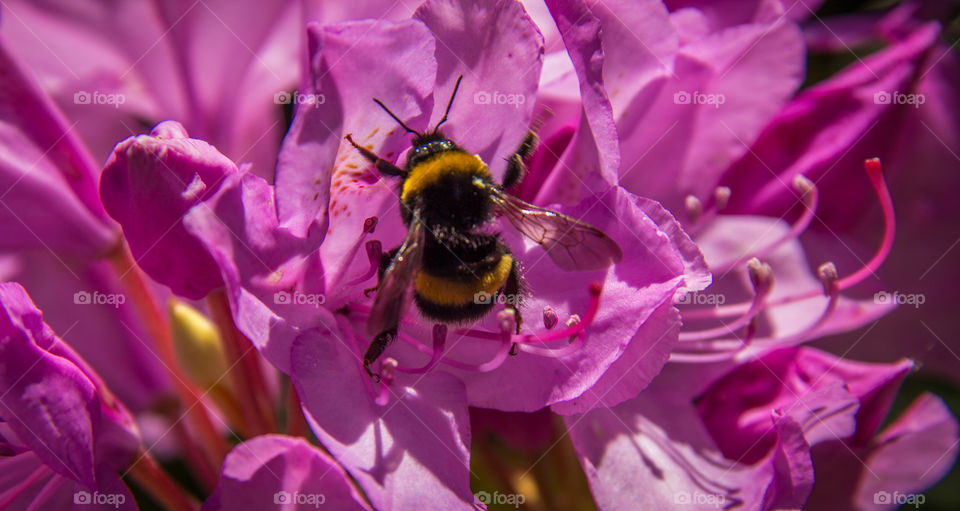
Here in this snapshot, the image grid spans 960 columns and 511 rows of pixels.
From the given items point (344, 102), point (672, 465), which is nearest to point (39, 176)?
point (344, 102)

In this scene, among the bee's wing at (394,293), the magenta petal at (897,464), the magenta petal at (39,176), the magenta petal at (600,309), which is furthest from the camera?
the magenta petal at (897,464)

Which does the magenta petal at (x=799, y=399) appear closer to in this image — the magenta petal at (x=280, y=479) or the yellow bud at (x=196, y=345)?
the magenta petal at (x=280, y=479)

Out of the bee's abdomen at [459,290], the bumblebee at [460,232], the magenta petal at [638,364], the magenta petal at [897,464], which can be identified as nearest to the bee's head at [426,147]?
the bumblebee at [460,232]

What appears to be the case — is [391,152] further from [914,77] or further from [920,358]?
[920,358]

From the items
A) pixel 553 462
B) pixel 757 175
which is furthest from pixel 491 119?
pixel 553 462

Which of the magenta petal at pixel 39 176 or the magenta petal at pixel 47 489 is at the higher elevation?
the magenta petal at pixel 39 176

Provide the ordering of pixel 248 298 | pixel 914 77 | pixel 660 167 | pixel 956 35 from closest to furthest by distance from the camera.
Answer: pixel 248 298 < pixel 660 167 < pixel 914 77 < pixel 956 35

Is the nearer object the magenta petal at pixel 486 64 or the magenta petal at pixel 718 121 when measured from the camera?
the magenta petal at pixel 486 64
